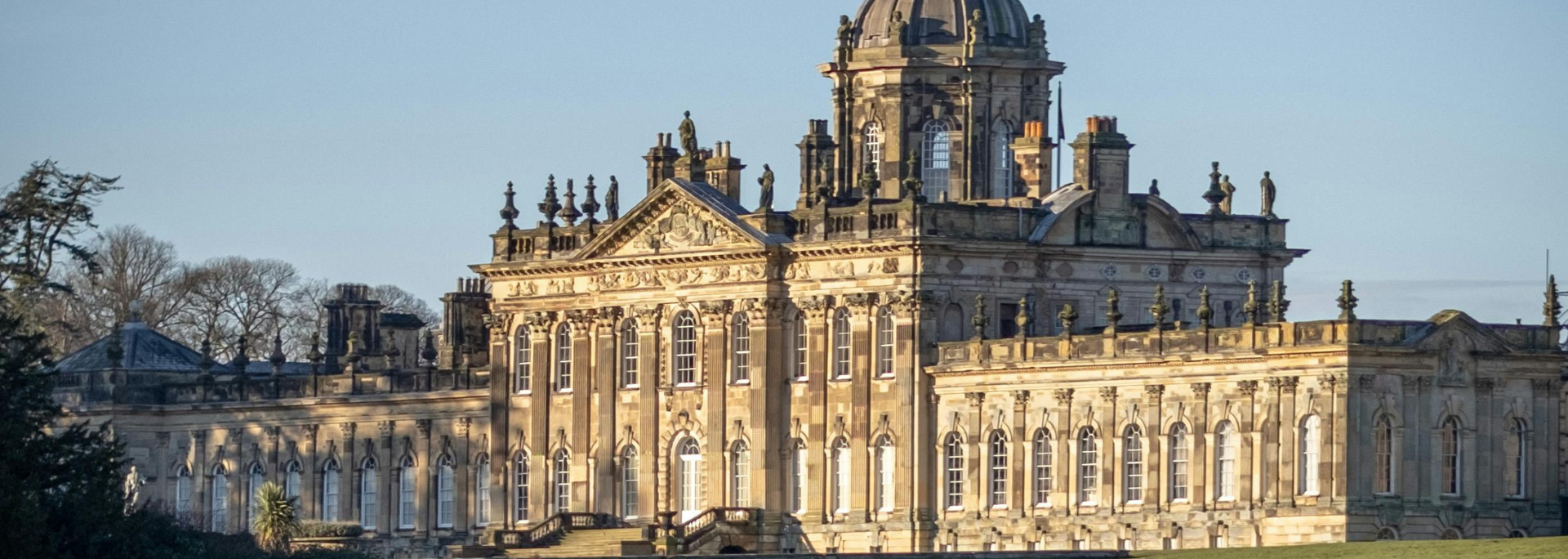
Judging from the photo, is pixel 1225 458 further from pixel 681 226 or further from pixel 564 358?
pixel 564 358

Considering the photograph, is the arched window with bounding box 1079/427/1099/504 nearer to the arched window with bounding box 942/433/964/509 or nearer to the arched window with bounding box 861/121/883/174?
the arched window with bounding box 942/433/964/509

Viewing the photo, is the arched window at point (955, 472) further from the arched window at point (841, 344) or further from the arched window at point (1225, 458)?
the arched window at point (1225, 458)

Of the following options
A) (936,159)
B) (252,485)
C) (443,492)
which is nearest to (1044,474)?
(936,159)

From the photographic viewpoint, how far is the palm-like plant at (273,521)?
343 ft

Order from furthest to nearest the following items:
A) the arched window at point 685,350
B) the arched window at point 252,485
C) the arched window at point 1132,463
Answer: the arched window at point 252,485
the arched window at point 685,350
the arched window at point 1132,463

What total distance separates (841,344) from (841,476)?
2.80 metres

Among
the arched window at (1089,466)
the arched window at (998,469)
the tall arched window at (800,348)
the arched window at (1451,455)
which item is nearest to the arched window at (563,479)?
the tall arched window at (800,348)

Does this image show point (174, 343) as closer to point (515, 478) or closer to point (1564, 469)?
point (515, 478)

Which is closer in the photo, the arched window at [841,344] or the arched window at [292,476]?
the arched window at [841,344]

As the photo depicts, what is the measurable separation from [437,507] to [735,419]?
12.5m

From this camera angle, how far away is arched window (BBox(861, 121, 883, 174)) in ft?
Answer: 353

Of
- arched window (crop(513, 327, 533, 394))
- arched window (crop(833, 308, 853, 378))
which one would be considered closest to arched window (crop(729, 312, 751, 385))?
arched window (crop(833, 308, 853, 378))

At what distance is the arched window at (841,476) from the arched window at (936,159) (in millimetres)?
7756

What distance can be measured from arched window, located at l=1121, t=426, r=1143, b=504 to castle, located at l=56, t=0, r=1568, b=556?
0.08 meters
